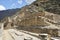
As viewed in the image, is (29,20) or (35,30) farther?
(29,20)

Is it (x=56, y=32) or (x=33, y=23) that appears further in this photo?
(x=33, y=23)

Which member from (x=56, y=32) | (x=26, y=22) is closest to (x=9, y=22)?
(x=26, y=22)

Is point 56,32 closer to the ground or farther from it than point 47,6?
closer to the ground

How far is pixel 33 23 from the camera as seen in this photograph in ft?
91.8

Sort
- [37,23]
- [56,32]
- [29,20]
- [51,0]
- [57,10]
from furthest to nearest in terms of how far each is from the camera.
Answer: [51,0] → [57,10] → [29,20] → [37,23] → [56,32]

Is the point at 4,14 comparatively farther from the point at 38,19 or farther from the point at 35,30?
the point at 35,30

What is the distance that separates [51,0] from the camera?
166 ft

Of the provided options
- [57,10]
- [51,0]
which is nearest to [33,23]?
[57,10]

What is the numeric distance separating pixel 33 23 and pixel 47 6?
20152mm

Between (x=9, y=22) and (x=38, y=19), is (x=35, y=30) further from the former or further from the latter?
(x=9, y=22)

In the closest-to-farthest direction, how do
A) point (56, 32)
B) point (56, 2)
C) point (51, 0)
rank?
point (56, 32) < point (56, 2) < point (51, 0)

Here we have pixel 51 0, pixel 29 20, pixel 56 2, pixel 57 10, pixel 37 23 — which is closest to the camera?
pixel 37 23

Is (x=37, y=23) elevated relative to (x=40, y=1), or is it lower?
lower

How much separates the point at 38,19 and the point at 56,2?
2077 cm
